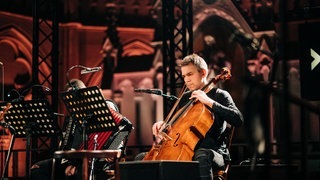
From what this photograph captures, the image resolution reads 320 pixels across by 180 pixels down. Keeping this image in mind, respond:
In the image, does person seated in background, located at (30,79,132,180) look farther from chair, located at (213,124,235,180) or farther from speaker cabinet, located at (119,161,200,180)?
speaker cabinet, located at (119,161,200,180)

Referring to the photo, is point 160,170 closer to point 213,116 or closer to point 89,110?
point 213,116

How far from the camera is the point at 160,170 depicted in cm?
620

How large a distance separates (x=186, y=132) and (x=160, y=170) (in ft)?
2.21

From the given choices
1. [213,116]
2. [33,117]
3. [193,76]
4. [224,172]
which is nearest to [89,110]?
[33,117]

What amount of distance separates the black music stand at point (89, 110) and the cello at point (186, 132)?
0.54 m

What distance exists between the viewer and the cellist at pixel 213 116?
21.6 feet

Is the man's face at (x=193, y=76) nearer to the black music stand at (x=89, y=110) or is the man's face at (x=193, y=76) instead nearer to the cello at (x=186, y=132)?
the cello at (x=186, y=132)

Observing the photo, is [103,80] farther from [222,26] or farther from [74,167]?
[74,167]

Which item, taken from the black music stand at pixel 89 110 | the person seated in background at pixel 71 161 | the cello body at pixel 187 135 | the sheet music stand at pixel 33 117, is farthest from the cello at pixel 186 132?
the sheet music stand at pixel 33 117

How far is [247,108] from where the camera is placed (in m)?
4.56

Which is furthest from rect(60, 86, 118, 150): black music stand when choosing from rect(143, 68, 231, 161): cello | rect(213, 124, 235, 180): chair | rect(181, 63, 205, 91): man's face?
rect(213, 124, 235, 180): chair

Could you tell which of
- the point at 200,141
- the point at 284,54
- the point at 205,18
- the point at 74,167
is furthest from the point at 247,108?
the point at 205,18

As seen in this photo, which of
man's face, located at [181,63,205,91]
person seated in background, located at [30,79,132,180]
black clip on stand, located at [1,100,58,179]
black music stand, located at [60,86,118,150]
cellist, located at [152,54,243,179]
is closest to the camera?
cellist, located at [152,54,243,179]

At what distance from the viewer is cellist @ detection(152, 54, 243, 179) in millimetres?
6582
